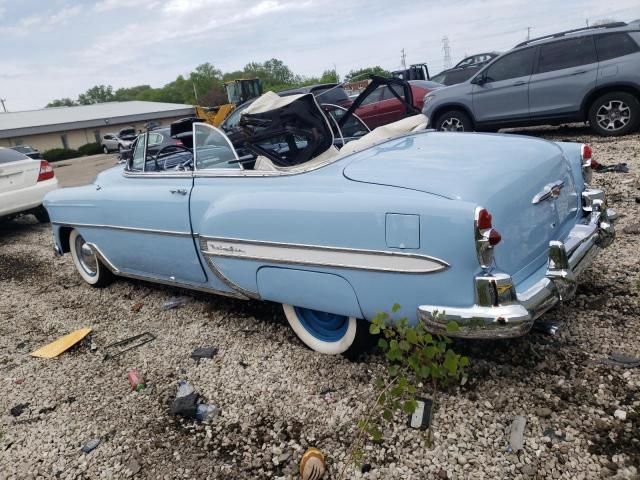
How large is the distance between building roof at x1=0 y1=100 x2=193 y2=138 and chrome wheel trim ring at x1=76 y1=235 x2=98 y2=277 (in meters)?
36.8

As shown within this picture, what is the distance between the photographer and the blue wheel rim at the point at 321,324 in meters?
3.17

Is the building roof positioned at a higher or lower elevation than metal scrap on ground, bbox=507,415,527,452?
higher

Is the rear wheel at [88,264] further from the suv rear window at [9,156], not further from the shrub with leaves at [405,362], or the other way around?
the suv rear window at [9,156]

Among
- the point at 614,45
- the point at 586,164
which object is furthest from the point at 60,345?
the point at 614,45

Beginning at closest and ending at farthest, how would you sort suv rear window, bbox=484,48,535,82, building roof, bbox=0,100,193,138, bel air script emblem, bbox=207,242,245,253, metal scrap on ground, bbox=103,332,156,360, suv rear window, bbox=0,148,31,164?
bel air script emblem, bbox=207,242,245,253
metal scrap on ground, bbox=103,332,156,360
suv rear window, bbox=0,148,31,164
suv rear window, bbox=484,48,535,82
building roof, bbox=0,100,193,138

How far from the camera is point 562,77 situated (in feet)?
26.7

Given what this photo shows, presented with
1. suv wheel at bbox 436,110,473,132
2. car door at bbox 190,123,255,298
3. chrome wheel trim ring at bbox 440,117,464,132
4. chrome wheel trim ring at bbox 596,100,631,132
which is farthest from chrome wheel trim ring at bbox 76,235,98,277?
chrome wheel trim ring at bbox 596,100,631,132

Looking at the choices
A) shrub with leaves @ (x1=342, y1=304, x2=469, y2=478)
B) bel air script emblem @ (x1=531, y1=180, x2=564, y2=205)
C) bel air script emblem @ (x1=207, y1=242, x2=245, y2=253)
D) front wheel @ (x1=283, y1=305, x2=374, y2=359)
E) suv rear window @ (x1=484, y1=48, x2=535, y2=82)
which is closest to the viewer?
shrub with leaves @ (x1=342, y1=304, x2=469, y2=478)

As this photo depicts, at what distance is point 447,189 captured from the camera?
7.94ft

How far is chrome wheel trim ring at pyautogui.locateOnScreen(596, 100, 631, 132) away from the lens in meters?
7.80

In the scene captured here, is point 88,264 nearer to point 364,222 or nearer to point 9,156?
point 364,222

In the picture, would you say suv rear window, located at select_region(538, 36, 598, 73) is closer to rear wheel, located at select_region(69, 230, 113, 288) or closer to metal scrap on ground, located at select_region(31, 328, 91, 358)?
rear wheel, located at select_region(69, 230, 113, 288)

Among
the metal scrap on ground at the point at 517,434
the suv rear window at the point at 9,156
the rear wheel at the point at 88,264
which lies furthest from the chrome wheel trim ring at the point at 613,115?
the suv rear window at the point at 9,156

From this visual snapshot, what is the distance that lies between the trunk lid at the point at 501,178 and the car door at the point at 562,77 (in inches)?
226
